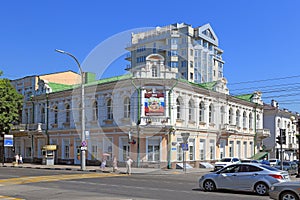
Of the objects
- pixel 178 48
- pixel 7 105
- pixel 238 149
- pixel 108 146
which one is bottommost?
pixel 238 149

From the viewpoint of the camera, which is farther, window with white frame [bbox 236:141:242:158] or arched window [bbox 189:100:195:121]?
window with white frame [bbox 236:141:242:158]

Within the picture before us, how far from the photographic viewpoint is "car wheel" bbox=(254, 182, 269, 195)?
16.9m

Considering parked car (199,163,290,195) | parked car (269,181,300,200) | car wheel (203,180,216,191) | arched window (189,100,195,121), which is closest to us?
parked car (269,181,300,200)

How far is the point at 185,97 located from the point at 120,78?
7.14 metres

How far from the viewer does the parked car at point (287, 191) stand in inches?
504

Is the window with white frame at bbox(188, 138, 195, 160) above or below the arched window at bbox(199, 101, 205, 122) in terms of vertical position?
below

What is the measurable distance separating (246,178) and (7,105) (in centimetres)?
3868

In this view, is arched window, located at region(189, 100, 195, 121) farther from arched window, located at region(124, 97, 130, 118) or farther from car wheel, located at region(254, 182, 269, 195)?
car wheel, located at region(254, 182, 269, 195)

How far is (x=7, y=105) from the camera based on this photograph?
4944 cm

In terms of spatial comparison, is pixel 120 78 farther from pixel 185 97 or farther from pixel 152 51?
pixel 152 51

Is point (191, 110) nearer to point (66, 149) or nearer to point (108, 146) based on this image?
point (108, 146)

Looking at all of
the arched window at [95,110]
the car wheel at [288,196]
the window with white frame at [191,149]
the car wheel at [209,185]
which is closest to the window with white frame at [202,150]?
the window with white frame at [191,149]

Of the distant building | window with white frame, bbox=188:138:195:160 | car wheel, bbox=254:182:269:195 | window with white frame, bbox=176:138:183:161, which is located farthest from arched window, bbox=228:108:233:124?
car wheel, bbox=254:182:269:195

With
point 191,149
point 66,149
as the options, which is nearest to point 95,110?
point 66,149
